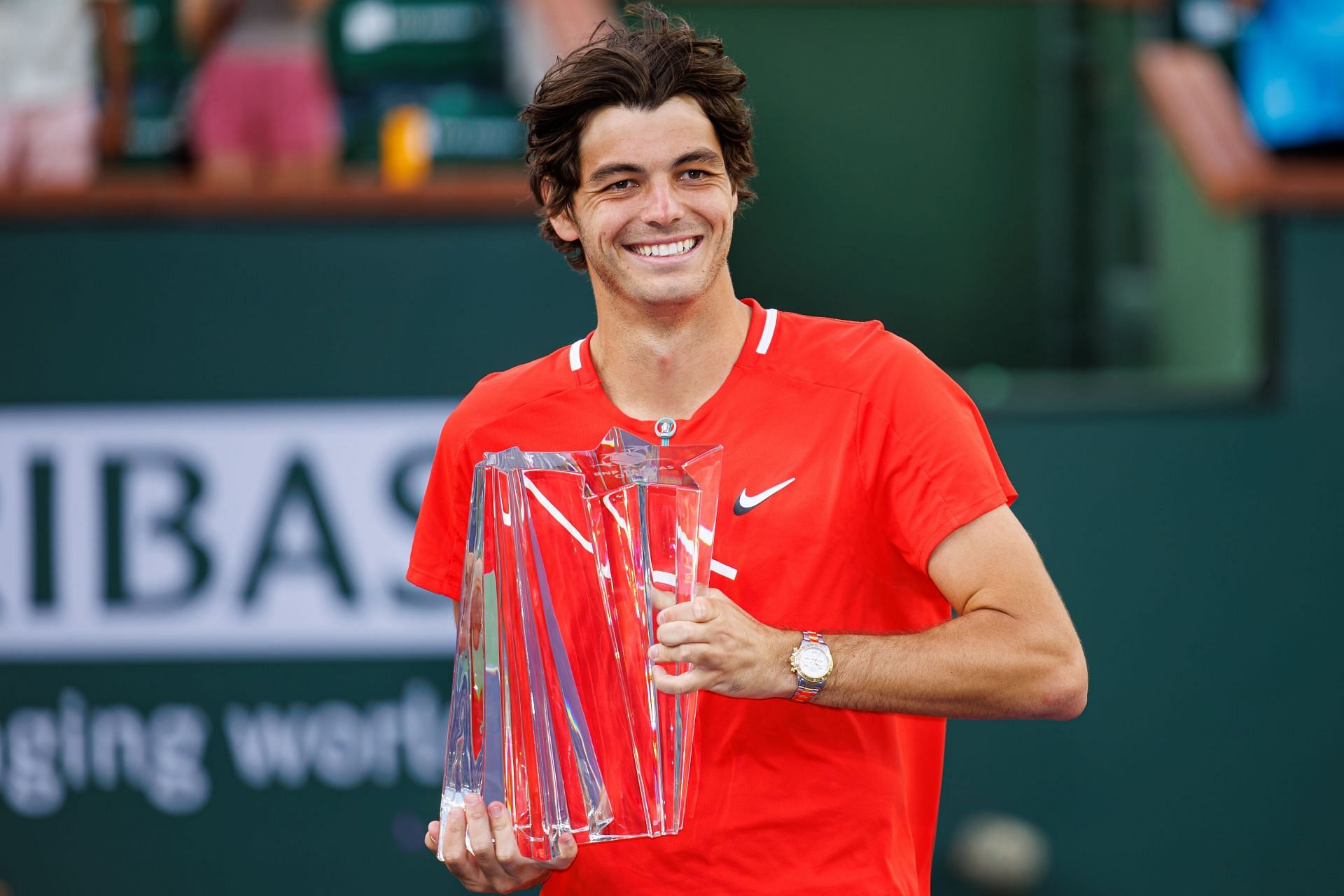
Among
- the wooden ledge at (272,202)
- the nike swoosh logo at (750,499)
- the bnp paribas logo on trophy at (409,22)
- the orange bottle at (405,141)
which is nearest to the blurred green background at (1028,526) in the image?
the wooden ledge at (272,202)

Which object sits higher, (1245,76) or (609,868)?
(1245,76)

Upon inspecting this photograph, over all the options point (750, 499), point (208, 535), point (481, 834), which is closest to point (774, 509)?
point (750, 499)

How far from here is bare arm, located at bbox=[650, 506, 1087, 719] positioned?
1.58 meters

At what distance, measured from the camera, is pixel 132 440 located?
3783 millimetres

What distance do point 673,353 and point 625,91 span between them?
1.04ft

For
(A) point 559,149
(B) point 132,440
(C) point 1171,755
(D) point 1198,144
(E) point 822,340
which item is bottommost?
(C) point 1171,755

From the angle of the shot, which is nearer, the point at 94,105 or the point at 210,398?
the point at 210,398

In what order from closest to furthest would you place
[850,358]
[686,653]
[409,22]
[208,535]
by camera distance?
[686,653], [850,358], [208,535], [409,22]

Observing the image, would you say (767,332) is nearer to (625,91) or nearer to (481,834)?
(625,91)

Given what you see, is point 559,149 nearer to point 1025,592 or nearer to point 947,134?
point 1025,592

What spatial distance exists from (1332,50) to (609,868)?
3.25 metres

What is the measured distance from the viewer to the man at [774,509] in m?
1.66

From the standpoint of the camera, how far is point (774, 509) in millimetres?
1801

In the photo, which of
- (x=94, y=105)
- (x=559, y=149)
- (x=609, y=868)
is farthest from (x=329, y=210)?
(x=609, y=868)
